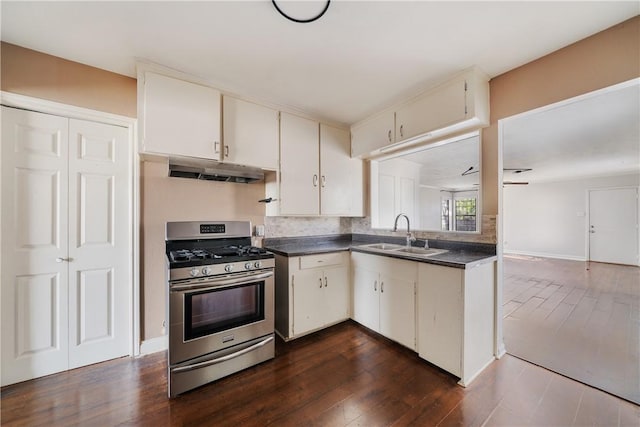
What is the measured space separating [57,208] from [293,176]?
2.01 metres

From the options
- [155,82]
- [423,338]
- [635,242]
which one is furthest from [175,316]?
[635,242]

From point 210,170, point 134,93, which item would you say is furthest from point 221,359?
point 134,93

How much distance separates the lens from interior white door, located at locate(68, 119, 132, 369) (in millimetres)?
1959

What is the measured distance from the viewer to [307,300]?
242 cm

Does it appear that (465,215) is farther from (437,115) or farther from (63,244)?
(63,244)

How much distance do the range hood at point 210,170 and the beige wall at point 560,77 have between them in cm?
217

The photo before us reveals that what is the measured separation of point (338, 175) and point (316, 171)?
35 centimetres

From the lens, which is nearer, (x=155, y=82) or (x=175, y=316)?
(x=175, y=316)

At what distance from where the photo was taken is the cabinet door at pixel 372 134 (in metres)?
2.62

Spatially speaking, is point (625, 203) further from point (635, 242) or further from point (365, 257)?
point (365, 257)

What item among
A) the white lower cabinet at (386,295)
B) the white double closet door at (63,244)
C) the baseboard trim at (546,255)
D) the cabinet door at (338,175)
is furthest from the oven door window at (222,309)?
the baseboard trim at (546,255)

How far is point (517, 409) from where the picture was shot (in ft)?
4.98

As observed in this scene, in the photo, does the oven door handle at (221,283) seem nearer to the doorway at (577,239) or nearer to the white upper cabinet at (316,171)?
the white upper cabinet at (316,171)

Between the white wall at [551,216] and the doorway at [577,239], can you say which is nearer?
the doorway at [577,239]
